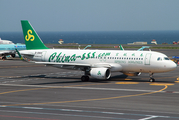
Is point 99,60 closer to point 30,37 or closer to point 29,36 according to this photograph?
point 30,37

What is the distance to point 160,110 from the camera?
2716cm

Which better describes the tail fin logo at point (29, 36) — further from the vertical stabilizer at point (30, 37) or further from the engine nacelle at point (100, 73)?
the engine nacelle at point (100, 73)

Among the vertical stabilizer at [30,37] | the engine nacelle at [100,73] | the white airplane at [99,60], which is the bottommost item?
the engine nacelle at [100,73]

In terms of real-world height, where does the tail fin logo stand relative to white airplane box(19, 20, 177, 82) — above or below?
above

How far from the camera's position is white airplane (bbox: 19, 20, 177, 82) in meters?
45.8

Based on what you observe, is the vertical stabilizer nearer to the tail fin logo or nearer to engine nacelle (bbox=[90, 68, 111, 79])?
the tail fin logo

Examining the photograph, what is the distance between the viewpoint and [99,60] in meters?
49.3

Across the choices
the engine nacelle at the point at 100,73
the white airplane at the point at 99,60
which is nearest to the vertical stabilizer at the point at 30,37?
the white airplane at the point at 99,60

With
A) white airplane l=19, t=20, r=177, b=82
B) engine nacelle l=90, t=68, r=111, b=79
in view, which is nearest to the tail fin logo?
white airplane l=19, t=20, r=177, b=82

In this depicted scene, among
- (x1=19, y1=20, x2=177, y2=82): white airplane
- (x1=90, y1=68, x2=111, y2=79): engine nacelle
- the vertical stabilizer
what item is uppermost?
the vertical stabilizer

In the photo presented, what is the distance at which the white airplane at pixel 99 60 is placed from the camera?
45812 millimetres

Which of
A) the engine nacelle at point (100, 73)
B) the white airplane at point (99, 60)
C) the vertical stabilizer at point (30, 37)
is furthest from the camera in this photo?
the vertical stabilizer at point (30, 37)

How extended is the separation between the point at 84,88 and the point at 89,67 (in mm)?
8592

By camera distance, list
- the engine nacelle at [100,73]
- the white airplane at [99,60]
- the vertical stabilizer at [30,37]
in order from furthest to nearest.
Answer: the vertical stabilizer at [30,37] → the white airplane at [99,60] → the engine nacelle at [100,73]
